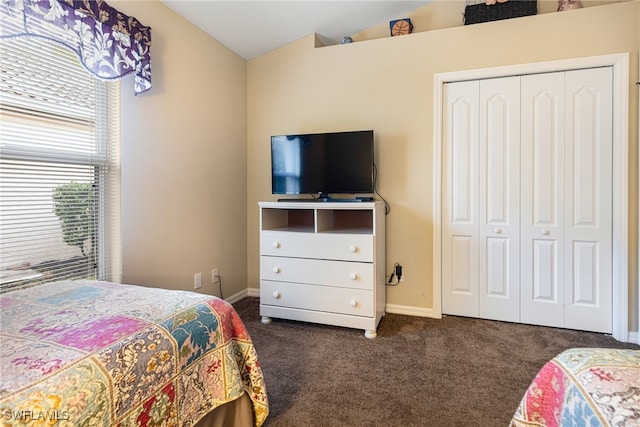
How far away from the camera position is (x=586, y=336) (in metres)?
2.14

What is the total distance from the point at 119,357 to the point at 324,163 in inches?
77.9

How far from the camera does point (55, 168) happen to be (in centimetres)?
160

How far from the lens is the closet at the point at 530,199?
A: 2.18 meters

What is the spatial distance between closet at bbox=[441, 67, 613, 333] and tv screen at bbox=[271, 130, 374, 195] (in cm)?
66

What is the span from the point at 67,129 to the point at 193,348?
4.69 feet

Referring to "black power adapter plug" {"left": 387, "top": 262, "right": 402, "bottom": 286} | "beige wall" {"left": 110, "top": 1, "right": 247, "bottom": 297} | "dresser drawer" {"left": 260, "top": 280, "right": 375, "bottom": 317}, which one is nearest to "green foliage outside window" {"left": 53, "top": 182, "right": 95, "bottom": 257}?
"beige wall" {"left": 110, "top": 1, "right": 247, "bottom": 297}

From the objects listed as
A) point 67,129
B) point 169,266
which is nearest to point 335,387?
point 169,266

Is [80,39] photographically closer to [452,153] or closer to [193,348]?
[193,348]

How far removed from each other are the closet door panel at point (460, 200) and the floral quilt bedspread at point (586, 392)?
1.63 m

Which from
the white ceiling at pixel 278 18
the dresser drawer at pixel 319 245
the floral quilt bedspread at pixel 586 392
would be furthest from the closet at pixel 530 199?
the floral quilt bedspread at pixel 586 392

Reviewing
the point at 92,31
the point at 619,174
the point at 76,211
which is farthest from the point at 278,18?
the point at 619,174

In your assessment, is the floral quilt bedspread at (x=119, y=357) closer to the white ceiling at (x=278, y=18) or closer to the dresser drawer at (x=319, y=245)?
the dresser drawer at (x=319, y=245)

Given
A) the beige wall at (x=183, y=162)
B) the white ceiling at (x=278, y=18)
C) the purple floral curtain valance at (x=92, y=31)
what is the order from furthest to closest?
the white ceiling at (x=278, y=18)
the beige wall at (x=183, y=162)
the purple floral curtain valance at (x=92, y=31)

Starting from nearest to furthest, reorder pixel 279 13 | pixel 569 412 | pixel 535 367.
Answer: pixel 569 412
pixel 535 367
pixel 279 13
